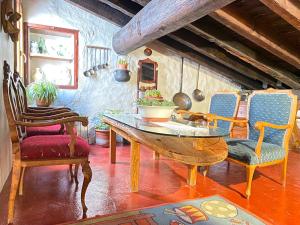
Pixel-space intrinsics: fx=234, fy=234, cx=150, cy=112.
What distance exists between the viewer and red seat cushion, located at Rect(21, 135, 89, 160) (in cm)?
160

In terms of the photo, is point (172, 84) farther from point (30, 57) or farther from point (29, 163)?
point (29, 163)

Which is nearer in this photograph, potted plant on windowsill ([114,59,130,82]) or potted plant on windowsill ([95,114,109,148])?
potted plant on windowsill ([95,114,109,148])

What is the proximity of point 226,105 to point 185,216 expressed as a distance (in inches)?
67.0

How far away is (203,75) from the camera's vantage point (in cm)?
486

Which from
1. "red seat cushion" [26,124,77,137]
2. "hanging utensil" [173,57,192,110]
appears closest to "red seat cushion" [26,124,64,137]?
"red seat cushion" [26,124,77,137]

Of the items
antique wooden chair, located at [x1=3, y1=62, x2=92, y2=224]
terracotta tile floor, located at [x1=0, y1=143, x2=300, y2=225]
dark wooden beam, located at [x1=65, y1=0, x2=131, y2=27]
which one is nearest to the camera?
antique wooden chair, located at [x1=3, y1=62, x2=92, y2=224]

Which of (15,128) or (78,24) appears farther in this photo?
(78,24)

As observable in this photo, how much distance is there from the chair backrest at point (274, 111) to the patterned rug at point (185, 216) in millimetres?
945

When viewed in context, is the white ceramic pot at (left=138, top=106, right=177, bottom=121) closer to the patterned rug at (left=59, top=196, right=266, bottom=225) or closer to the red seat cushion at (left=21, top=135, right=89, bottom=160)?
the red seat cushion at (left=21, top=135, right=89, bottom=160)

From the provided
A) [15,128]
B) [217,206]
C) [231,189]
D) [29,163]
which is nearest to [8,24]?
[15,128]

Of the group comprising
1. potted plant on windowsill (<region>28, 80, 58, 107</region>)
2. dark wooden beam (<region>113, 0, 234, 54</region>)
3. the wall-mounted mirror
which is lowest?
potted plant on windowsill (<region>28, 80, 58, 107</region>)

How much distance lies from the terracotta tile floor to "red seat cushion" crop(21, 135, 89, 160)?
453mm

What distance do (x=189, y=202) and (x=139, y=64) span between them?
115 inches

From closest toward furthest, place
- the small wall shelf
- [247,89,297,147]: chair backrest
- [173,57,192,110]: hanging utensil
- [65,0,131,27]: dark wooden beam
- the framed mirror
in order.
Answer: [247,89,297,147]: chair backrest < the small wall shelf < [65,0,131,27]: dark wooden beam < the framed mirror < [173,57,192,110]: hanging utensil
